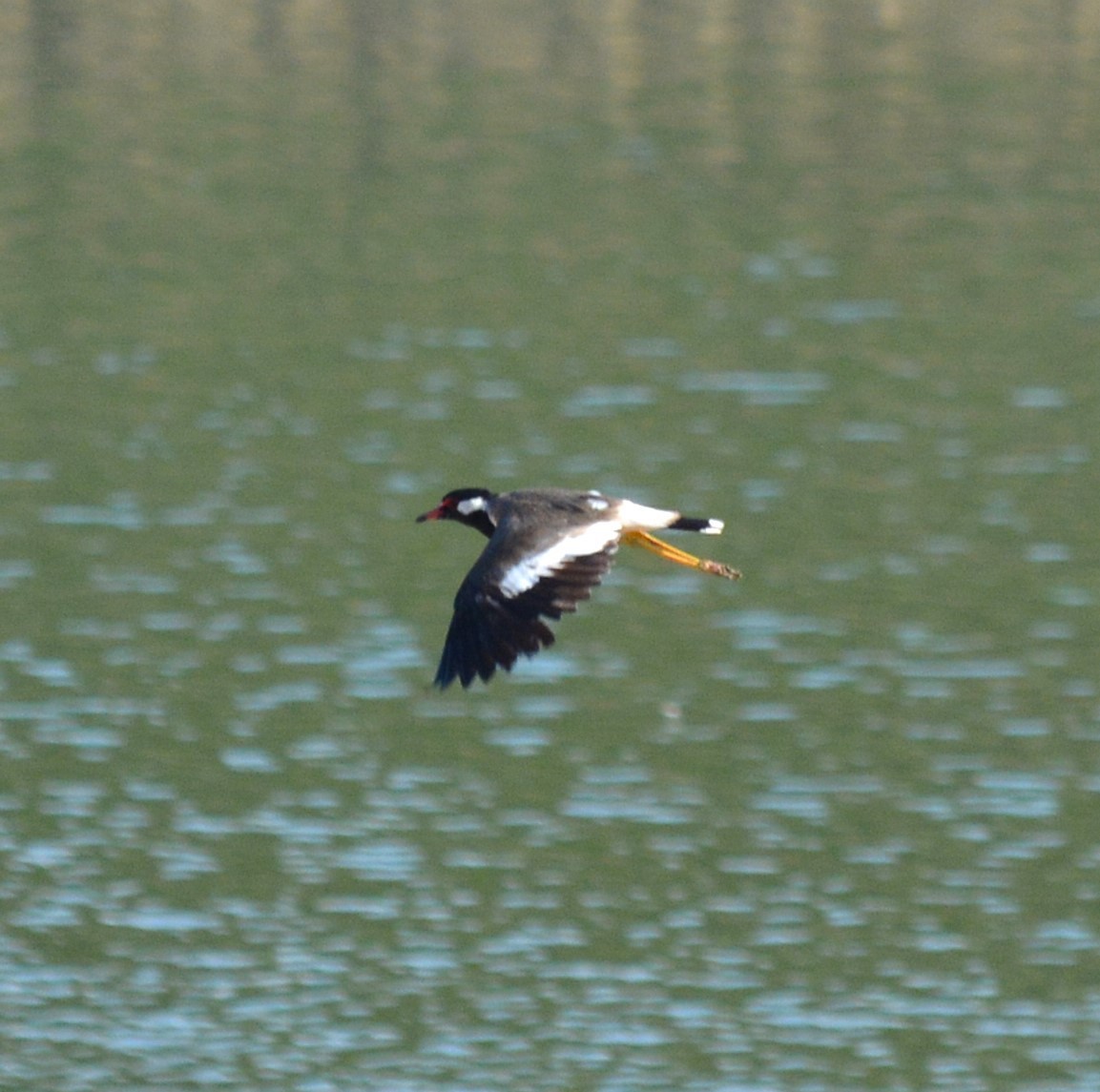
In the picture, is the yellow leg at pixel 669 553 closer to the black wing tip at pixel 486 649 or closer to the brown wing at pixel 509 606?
the brown wing at pixel 509 606

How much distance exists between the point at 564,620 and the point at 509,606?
14659mm

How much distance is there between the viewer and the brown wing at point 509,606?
10664mm

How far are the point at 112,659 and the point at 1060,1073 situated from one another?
11.2 m

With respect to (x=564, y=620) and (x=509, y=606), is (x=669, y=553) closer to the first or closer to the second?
(x=509, y=606)

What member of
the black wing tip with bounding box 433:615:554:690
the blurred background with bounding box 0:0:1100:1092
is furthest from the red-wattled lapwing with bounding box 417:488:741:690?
the blurred background with bounding box 0:0:1100:1092

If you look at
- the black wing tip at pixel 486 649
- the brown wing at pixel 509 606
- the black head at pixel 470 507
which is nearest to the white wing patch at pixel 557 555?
the brown wing at pixel 509 606

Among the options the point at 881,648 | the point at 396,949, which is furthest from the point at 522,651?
the point at 881,648

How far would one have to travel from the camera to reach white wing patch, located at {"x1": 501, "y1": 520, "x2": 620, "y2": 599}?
10922 mm

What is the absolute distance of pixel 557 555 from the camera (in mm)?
11094

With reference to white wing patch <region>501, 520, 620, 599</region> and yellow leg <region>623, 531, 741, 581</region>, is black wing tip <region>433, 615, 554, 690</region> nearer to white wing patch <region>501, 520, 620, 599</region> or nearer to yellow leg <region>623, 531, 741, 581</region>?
white wing patch <region>501, 520, 620, 599</region>

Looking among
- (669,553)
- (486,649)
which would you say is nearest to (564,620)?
(669,553)

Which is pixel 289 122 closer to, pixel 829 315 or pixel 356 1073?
pixel 829 315

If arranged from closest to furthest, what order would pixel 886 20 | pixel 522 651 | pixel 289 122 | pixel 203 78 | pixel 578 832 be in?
pixel 522 651 → pixel 578 832 → pixel 289 122 → pixel 203 78 → pixel 886 20

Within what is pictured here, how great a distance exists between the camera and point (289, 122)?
5138 cm
